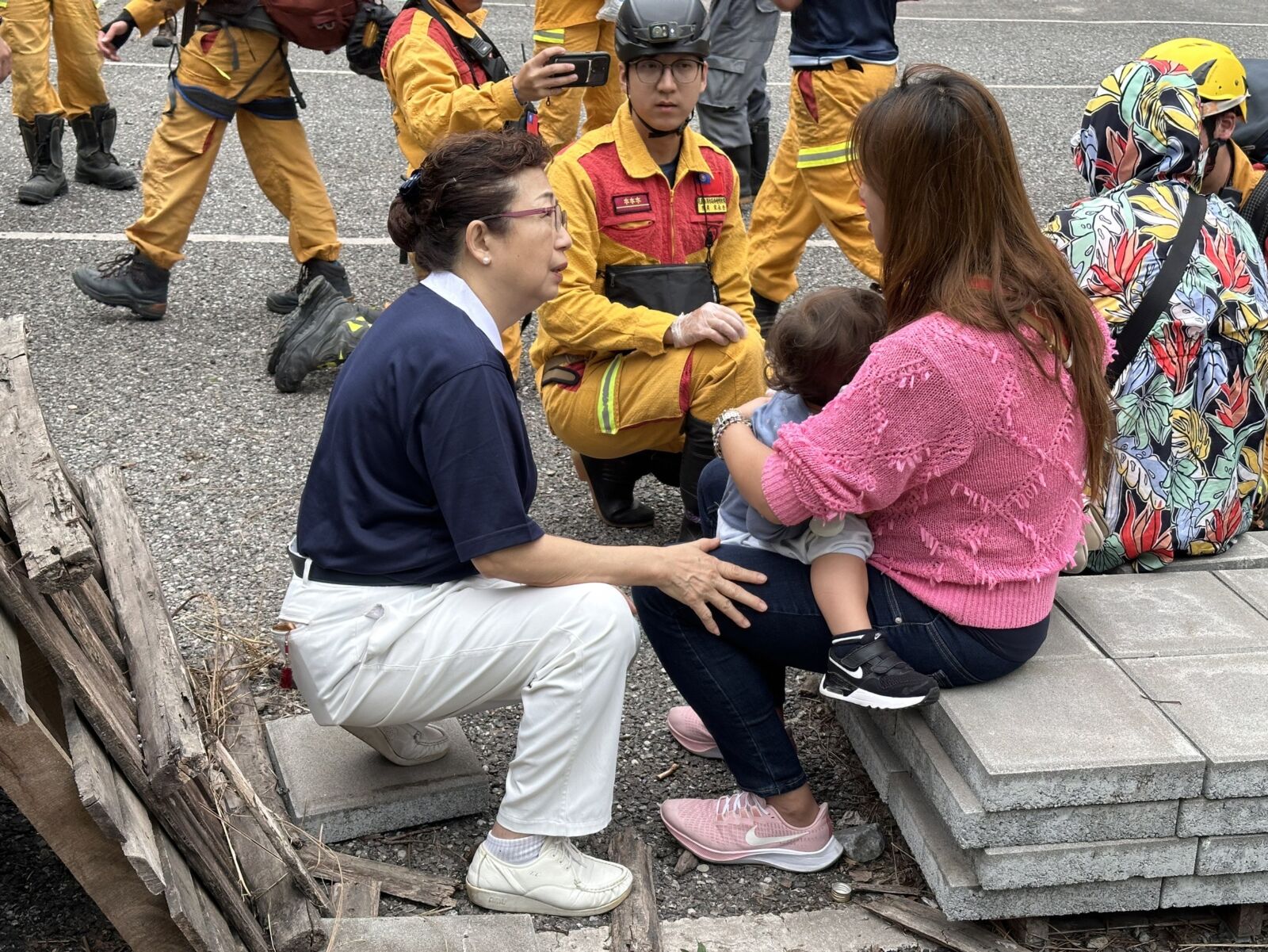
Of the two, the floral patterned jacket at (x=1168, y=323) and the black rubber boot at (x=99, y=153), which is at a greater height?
the floral patterned jacket at (x=1168, y=323)

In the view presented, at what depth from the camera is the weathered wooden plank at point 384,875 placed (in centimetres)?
271

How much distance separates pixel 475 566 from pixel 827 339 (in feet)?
2.60

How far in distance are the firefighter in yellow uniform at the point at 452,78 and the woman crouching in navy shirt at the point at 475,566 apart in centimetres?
159

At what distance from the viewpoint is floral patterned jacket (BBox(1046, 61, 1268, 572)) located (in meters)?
3.06

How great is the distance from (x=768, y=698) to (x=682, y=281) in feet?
4.93

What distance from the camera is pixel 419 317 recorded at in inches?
101

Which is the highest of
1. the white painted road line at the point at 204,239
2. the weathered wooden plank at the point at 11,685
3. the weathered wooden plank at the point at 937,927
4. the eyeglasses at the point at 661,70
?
the eyeglasses at the point at 661,70

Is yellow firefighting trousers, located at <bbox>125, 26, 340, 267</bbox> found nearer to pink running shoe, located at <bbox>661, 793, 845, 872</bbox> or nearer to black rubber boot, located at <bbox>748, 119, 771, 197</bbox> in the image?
black rubber boot, located at <bbox>748, 119, 771, 197</bbox>

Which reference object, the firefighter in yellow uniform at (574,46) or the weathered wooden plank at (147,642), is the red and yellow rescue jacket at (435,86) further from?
the weathered wooden plank at (147,642)

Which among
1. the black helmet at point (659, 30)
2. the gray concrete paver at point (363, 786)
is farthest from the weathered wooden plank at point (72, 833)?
the black helmet at point (659, 30)

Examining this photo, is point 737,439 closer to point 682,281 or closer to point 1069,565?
point 1069,565

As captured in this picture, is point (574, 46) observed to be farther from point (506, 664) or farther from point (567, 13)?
point (506, 664)

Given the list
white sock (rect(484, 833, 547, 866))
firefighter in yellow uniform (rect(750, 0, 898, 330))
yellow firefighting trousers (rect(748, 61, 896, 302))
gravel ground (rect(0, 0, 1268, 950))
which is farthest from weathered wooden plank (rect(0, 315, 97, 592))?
firefighter in yellow uniform (rect(750, 0, 898, 330))

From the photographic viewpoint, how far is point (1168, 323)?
3098 mm
